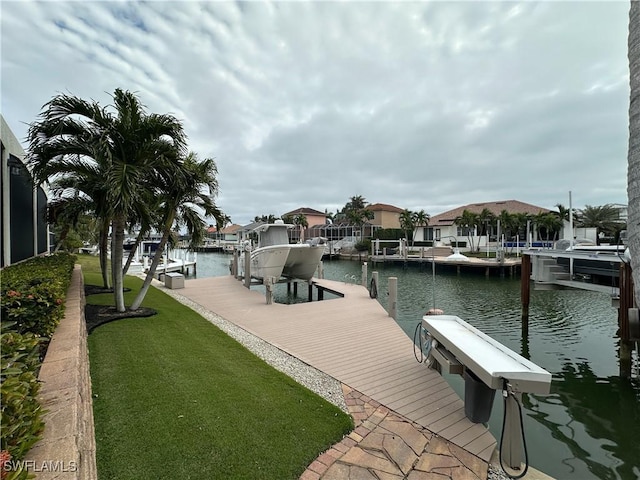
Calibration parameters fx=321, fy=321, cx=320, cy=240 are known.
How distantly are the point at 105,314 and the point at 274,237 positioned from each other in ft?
32.6

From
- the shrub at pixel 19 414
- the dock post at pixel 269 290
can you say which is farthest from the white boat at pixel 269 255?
the shrub at pixel 19 414

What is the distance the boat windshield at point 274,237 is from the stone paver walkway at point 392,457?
13564 mm

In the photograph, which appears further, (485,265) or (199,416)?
(485,265)

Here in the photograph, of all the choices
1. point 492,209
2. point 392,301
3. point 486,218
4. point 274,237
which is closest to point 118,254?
point 392,301

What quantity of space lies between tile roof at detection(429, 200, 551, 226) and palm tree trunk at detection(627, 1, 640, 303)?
Result: 4897 cm

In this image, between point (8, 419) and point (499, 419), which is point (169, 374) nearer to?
point (8, 419)

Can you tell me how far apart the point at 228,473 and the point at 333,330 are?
5863mm

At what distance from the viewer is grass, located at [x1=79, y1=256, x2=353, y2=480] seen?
3.17 metres

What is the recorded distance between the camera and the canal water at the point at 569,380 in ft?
16.0

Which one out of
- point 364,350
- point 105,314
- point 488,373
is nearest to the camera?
point 488,373

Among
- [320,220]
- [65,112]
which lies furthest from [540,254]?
[320,220]

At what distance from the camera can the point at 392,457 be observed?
366cm

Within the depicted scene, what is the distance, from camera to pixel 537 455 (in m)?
4.80

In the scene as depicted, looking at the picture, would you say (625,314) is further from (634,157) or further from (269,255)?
(269,255)
